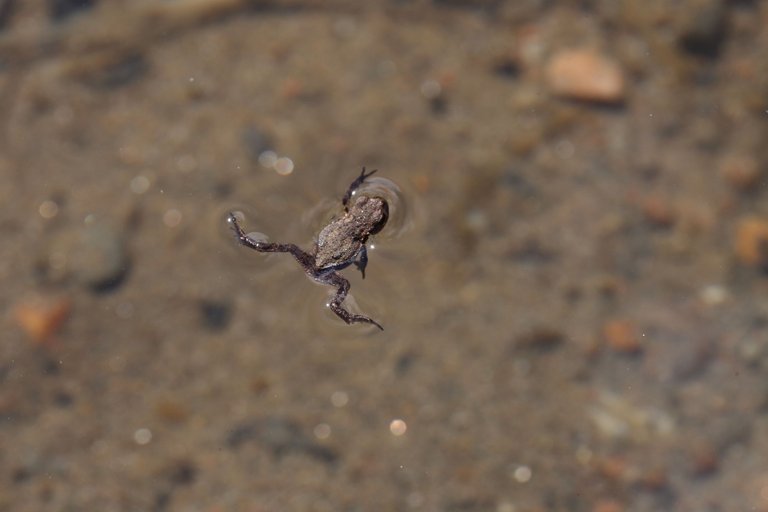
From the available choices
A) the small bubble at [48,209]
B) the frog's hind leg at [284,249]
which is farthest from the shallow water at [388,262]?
the frog's hind leg at [284,249]

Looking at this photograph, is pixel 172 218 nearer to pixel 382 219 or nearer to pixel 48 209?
pixel 48 209

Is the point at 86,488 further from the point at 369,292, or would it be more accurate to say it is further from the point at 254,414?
the point at 369,292

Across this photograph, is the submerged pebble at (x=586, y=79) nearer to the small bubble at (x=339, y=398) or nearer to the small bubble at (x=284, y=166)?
the small bubble at (x=284, y=166)

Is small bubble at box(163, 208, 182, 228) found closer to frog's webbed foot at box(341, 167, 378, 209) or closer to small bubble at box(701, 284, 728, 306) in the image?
frog's webbed foot at box(341, 167, 378, 209)

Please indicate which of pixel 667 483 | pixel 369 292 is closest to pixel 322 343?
pixel 369 292

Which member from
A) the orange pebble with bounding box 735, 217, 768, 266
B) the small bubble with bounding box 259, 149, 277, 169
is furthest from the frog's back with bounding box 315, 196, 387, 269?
the orange pebble with bounding box 735, 217, 768, 266

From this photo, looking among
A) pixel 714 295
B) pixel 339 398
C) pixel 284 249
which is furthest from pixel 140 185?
pixel 714 295
